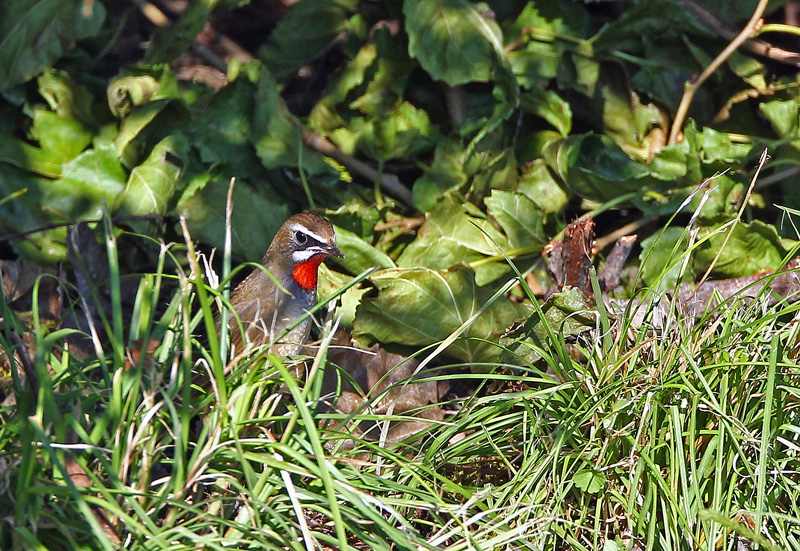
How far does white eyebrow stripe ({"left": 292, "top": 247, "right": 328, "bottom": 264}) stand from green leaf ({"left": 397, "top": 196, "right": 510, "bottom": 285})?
608 mm

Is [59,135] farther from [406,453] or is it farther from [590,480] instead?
[590,480]

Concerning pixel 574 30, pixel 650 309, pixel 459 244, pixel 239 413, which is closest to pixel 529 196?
pixel 459 244

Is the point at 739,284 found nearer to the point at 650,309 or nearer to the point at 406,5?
the point at 650,309

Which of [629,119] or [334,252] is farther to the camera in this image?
[629,119]

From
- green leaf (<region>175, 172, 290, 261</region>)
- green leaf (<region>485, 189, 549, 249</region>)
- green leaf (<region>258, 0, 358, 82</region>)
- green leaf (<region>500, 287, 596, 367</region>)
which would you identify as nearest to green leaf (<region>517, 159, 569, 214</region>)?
green leaf (<region>485, 189, 549, 249</region>)

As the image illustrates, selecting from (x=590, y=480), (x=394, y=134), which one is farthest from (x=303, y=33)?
(x=590, y=480)

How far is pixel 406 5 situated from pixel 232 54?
1638mm

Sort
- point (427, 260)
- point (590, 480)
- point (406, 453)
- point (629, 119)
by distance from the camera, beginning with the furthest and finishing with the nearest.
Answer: point (629, 119) → point (427, 260) → point (406, 453) → point (590, 480)

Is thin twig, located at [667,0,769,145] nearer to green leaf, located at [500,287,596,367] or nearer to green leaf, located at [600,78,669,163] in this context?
green leaf, located at [600,78,669,163]

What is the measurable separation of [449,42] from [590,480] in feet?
9.70

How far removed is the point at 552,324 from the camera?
3693 mm

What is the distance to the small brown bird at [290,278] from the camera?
424cm

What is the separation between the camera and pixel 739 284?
14.0ft

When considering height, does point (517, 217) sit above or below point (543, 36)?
below
